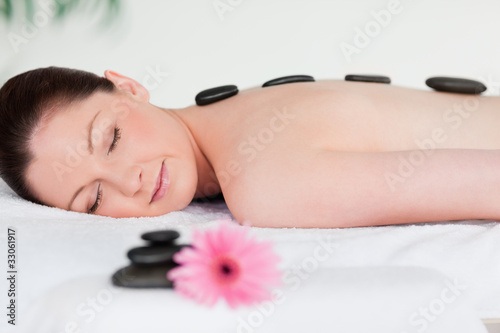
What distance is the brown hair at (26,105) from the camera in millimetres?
942

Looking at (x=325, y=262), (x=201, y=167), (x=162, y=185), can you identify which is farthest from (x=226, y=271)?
(x=201, y=167)

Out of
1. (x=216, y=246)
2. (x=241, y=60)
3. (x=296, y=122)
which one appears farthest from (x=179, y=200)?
(x=241, y=60)

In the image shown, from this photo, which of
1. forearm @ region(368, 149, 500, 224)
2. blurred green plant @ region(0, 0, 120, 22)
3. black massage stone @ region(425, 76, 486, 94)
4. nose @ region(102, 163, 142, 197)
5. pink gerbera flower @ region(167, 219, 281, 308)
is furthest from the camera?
blurred green plant @ region(0, 0, 120, 22)

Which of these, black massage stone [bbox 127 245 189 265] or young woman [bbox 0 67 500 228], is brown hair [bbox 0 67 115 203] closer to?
young woman [bbox 0 67 500 228]

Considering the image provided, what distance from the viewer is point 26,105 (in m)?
0.95

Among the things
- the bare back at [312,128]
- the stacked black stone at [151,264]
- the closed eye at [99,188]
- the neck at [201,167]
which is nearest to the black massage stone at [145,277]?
the stacked black stone at [151,264]

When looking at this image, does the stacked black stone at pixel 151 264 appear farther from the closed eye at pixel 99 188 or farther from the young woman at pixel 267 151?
the closed eye at pixel 99 188

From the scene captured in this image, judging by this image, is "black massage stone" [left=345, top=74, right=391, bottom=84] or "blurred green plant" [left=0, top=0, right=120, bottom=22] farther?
"blurred green plant" [left=0, top=0, right=120, bottom=22]

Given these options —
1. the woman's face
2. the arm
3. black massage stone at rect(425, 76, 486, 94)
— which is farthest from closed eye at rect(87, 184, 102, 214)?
black massage stone at rect(425, 76, 486, 94)

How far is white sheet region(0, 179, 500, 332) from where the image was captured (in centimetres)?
58

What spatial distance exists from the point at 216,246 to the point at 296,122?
0.39 metres

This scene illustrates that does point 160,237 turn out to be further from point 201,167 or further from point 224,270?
point 201,167

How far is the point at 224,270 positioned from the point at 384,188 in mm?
317

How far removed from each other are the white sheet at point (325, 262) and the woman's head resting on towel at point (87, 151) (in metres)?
0.15
